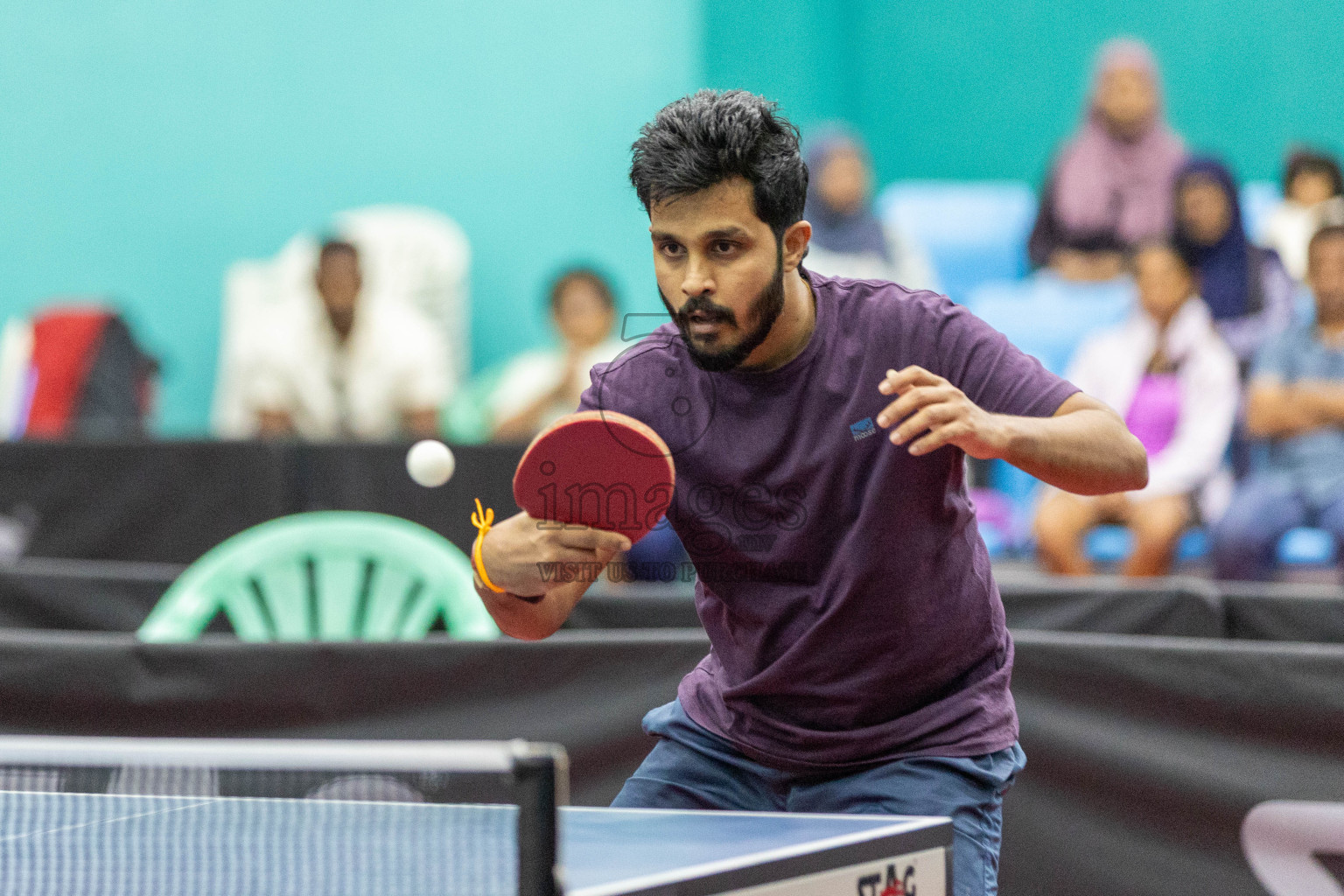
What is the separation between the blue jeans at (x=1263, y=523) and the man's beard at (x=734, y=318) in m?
3.44

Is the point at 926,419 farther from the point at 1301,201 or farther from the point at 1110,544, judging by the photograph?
the point at 1301,201

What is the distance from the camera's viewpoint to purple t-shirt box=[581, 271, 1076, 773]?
2172 millimetres

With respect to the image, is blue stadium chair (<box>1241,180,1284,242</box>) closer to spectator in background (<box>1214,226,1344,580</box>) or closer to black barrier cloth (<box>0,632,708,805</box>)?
spectator in background (<box>1214,226,1344,580</box>)

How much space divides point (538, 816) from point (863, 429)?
0.92 metres

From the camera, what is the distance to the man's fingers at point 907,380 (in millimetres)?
1928

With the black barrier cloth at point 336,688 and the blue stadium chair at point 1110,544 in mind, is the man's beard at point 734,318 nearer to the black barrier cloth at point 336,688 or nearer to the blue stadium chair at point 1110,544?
the black barrier cloth at point 336,688

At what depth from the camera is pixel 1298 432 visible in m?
5.31

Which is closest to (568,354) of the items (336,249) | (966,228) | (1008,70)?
(336,249)

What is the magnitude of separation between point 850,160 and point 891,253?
1.76 feet

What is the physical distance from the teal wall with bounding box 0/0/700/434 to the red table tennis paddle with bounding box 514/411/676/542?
255 inches

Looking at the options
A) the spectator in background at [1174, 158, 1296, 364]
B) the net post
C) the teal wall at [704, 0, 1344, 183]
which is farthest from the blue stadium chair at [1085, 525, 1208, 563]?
the net post

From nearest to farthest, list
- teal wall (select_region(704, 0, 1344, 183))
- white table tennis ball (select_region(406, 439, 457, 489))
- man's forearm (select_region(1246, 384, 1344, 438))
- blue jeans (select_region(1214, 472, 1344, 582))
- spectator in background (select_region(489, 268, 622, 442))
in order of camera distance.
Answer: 1. white table tennis ball (select_region(406, 439, 457, 489))
2. blue jeans (select_region(1214, 472, 1344, 582))
3. man's forearm (select_region(1246, 384, 1344, 438))
4. spectator in background (select_region(489, 268, 622, 442))
5. teal wall (select_region(704, 0, 1344, 183))

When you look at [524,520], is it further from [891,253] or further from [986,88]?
[986,88]

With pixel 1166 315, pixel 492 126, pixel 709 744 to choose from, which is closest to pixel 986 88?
pixel 492 126
